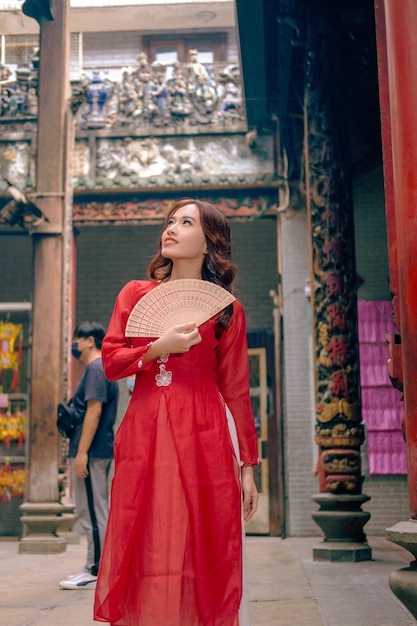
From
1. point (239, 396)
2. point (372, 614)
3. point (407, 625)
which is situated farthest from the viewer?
point (372, 614)

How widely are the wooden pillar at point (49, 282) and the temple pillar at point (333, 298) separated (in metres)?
2.55

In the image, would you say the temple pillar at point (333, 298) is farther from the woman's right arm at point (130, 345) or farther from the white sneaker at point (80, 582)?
the woman's right arm at point (130, 345)

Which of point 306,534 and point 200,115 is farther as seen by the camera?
point 200,115

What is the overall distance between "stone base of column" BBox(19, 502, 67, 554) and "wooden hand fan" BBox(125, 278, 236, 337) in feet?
17.1

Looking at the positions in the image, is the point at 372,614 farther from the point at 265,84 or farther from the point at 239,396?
the point at 265,84

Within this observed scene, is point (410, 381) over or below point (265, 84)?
below

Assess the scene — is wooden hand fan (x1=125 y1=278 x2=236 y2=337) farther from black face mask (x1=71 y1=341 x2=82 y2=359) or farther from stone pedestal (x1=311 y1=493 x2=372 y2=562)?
stone pedestal (x1=311 y1=493 x2=372 y2=562)

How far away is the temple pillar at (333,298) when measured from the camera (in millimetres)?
6418

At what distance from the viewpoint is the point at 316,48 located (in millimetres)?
6656

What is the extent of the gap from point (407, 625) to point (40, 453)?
4.55 metres

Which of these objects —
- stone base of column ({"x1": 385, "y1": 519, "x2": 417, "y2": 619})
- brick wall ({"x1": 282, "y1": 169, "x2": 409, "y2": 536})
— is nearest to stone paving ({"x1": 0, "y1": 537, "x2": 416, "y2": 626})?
stone base of column ({"x1": 385, "y1": 519, "x2": 417, "y2": 619})

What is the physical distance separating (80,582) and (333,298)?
2873 mm

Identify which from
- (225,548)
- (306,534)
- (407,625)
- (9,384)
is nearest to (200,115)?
(9,384)

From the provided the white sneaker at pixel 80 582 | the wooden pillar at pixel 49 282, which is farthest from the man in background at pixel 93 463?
the wooden pillar at pixel 49 282
